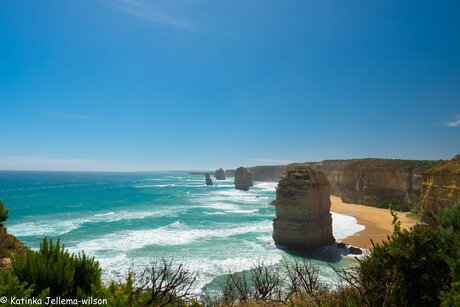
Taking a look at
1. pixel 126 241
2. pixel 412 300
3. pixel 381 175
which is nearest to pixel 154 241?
pixel 126 241

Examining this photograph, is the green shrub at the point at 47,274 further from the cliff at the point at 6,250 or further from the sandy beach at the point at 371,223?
the sandy beach at the point at 371,223

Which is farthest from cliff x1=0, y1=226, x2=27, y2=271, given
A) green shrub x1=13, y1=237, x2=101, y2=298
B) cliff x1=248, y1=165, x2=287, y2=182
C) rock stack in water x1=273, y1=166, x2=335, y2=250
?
cliff x1=248, y1=165, x2=287, y2=182

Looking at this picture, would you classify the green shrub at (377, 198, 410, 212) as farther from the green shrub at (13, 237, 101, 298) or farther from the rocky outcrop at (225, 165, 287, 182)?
the rocky outcrop at (225, 165, 287, 182)

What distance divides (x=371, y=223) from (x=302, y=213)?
16.4m

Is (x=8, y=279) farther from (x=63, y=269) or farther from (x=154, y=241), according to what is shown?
(x=154, y=241)

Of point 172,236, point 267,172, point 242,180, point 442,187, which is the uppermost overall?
point 442,187

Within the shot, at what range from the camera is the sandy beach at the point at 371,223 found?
79.5ft

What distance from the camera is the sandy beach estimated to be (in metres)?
24.2

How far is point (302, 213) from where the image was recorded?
2145 cm

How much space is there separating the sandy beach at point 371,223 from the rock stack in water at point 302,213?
3618 millimetres

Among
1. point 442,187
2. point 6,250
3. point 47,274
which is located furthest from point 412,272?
point 442,187

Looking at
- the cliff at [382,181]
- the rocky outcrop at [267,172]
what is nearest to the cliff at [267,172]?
the rocky outcrop at [267,172]

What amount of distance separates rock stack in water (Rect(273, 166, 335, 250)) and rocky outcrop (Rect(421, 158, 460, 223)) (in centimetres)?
812

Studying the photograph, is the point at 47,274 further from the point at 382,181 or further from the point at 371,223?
the point at 382,181
